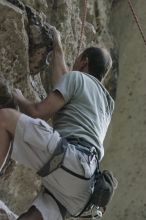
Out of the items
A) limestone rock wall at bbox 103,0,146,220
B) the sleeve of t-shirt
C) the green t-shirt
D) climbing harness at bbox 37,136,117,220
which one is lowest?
limestone rock wall at bbox 103,0,146,220

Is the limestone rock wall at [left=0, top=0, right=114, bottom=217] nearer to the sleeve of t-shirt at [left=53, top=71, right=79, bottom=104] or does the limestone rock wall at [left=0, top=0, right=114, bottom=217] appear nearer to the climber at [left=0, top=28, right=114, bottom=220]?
the climber at [left=0, top=28, right=114, bottom=220]

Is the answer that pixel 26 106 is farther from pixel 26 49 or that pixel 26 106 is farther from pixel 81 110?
pixel 26 49

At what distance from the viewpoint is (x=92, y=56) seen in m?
4.20

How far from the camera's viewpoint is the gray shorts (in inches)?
141

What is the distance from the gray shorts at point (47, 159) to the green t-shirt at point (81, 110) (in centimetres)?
17


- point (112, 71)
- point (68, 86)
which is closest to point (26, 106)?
point (68, 86)

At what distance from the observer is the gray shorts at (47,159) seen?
11.7 feet

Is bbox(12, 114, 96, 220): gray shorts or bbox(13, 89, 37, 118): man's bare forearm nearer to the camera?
bbox(12, 114, 96, 220): gray shorts

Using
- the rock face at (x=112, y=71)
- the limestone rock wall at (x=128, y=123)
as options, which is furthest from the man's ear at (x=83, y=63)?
the limestone rock wall at (x=128, y=123)

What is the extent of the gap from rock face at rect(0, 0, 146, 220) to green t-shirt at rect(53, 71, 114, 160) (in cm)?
89

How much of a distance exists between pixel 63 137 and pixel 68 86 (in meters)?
0.38

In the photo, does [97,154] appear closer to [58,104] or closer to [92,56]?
[58,104]

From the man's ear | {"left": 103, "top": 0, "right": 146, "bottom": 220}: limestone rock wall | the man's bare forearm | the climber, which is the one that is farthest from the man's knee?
{"left": 103, "top": 0, "right": 146, "bottom": 220}: limestone rock wall

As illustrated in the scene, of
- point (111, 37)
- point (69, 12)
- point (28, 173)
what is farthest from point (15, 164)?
point (111, 37)
